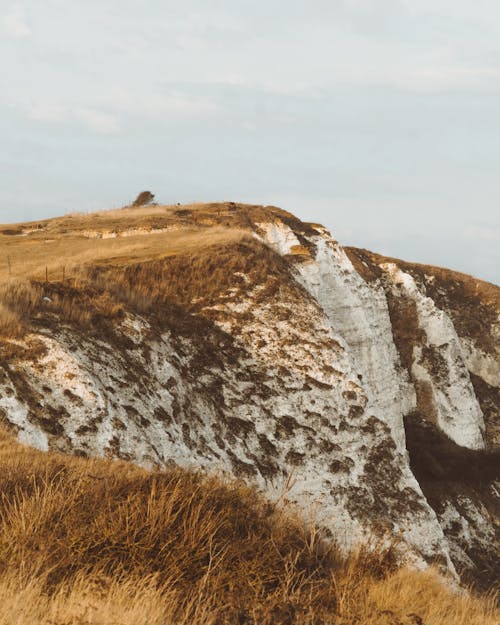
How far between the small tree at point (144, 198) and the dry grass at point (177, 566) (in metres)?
44.0

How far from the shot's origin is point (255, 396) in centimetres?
2205

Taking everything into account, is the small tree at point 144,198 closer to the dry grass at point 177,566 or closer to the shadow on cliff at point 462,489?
the shadow on cliff at point 462,489

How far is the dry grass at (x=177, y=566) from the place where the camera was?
19.6 feet

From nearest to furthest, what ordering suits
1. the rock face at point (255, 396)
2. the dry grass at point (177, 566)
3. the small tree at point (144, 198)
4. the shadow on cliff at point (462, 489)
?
the dry grass at point (177, 566)
the rock face at point (255, 396)
the shadow on cliff at point (462, 489)
the small tree at point (144, 198)

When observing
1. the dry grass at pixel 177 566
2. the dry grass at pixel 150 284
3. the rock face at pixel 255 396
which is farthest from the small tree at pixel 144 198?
the dry grass at pixel 177 566

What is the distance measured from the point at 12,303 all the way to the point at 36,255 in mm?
11023

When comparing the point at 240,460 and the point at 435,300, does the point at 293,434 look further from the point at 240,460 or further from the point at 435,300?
the point at 435,300

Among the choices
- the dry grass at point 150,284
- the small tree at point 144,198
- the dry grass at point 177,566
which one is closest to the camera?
the dry grass at point 177,566

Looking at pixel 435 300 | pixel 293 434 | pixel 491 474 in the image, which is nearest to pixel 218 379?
pixel 293 434

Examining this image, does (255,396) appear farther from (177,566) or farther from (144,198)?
(144,198)

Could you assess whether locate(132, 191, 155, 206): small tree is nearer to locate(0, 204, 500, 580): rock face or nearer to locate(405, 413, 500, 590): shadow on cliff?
locate(0, 204, 500, 580): rock face

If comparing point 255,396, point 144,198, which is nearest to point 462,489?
point 255,396

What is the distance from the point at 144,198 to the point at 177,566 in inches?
1877

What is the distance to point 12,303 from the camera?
18.0 meters
